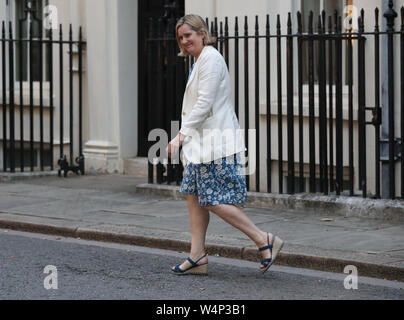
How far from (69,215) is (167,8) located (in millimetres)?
2858

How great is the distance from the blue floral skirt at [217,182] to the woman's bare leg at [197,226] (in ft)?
0.40

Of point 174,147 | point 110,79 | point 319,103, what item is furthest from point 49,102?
point 174,147

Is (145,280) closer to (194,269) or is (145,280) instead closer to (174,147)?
(194,269)

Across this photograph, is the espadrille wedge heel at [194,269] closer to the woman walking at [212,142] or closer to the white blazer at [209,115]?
the woman walking at [212,142]

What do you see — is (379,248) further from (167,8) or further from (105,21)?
(105,21)

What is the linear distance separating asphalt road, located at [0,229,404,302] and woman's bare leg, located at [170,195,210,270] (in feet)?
0.52

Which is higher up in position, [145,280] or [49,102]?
[49,102]

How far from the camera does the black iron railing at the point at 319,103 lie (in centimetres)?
950

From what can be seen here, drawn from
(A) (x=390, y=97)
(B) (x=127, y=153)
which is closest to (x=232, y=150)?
(A) (x=390, y=97)

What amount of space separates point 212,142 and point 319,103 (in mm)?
3301

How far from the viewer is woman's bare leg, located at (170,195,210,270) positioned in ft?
23.3

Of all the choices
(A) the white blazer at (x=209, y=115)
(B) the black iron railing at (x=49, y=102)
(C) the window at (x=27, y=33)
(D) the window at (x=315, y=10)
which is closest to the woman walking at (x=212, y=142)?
(A) the white blazer at (x=209, y=115)

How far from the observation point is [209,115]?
6.91 metres

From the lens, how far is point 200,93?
682 centimetres
